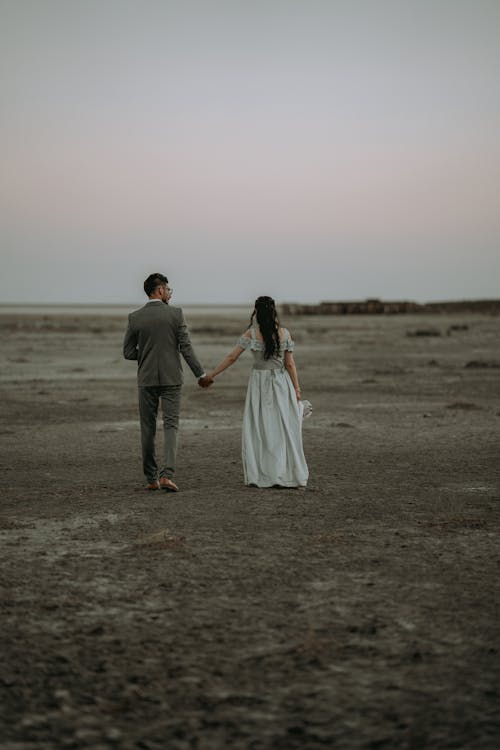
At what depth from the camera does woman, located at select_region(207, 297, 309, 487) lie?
9.41 meters

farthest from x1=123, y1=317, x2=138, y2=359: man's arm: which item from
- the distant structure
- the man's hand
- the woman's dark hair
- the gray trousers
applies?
the distant structure

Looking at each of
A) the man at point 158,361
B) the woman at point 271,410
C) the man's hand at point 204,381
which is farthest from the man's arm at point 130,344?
the woman at point 271,410

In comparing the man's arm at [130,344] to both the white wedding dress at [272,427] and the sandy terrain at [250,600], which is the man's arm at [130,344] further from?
the sandy terrain at [250,600]

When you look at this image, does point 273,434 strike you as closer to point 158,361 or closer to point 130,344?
point 158,361

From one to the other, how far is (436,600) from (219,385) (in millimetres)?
18410

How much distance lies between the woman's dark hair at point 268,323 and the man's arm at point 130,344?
1274 millimetres

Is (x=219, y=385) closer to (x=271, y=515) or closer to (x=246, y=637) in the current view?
(x=271, y=515)

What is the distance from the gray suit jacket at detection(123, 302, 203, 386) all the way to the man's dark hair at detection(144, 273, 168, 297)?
0.15m

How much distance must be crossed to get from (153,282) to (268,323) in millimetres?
1272

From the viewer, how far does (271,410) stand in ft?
31.7

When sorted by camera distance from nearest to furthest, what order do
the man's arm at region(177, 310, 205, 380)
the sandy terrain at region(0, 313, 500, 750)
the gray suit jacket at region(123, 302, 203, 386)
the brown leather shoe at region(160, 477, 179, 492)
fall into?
the sandy terrain at region(0, 313, 500, 750), the brown leather shoe at region(160, 477, 179, 492), the gray suit jacket at region(123, 302, 203, 386), the man's arm at region(177, 310, 205, 380)

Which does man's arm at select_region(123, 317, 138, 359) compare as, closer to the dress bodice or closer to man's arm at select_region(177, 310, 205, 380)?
man's arm at select_region(177, 310, 205, 380)

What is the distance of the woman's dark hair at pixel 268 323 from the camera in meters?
→ 9.43

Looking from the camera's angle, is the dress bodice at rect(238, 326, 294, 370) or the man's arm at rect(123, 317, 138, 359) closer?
the man's arm at rect(123, 317, 138, 359)
